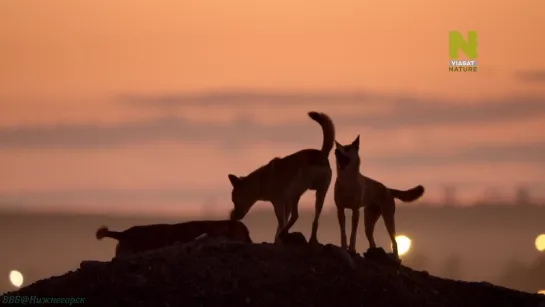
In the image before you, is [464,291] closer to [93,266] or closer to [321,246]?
[321,246]

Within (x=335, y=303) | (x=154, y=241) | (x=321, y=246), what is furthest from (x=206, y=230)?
(x=335, y=303)

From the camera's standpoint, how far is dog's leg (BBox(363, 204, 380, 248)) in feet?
64.4

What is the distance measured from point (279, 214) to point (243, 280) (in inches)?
83.8

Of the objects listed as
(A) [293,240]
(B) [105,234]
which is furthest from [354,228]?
(B) [105,234]

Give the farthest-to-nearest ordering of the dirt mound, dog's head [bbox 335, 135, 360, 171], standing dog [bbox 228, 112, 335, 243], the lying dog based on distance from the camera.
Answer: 1. the lying dog
2. standing dog [bbox 228, 112, 335, 243]
3. dog's head [bbox 335, 135, 360, 171]
4. the dirt mound

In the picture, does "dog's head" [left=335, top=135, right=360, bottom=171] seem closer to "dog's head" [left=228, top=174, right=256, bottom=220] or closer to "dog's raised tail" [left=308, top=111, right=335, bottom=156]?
"dog's raised tail" [left=308, top=111, right=335, bottom=156]

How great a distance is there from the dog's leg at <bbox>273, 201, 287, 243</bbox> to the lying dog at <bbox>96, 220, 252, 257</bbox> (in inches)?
48.4

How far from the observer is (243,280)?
56.5 ft

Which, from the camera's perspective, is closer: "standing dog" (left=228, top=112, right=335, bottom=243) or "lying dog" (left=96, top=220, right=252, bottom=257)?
"standing dog" (left=228, top=112, right=335, bottom=243)

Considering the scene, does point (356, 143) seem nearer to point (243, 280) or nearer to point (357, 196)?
point (357, 196)

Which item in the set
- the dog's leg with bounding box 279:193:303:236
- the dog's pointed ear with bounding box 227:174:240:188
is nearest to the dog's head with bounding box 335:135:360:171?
the dog's leg with bounding box 279:193:303:236

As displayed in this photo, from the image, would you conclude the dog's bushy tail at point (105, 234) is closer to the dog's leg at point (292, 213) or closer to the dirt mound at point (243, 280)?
the dirt mound at point (243, 280)

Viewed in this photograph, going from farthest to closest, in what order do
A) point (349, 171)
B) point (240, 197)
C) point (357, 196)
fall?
point (240, 197) < point (357, 196) < point (349, 171)

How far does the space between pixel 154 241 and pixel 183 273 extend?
3059 mm
